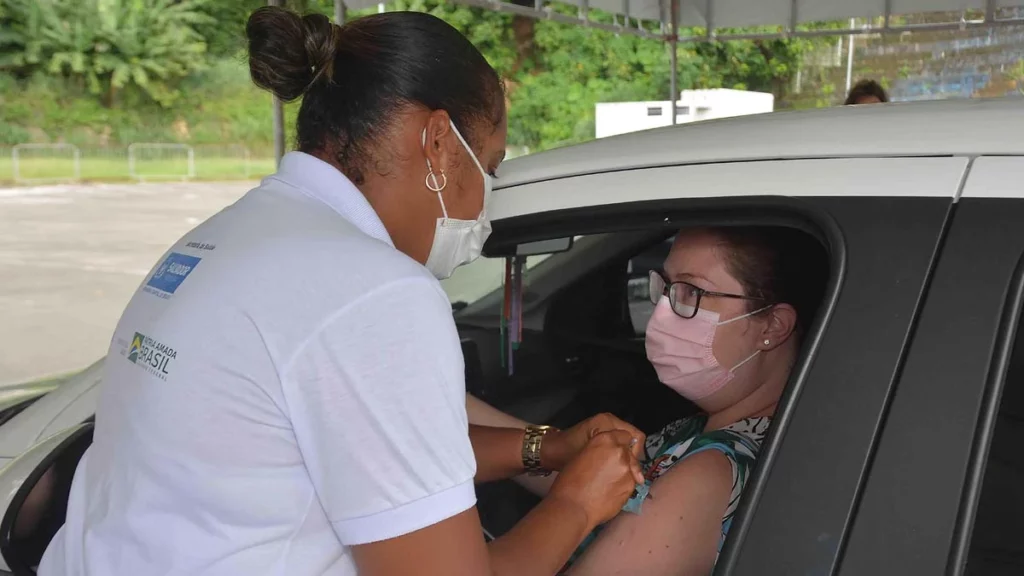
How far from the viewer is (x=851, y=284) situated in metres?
0.98

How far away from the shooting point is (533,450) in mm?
1510

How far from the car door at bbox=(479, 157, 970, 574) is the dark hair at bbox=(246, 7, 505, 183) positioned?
46 centimetres

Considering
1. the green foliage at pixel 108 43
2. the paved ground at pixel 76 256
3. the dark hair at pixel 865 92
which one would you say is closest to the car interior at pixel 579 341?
the dark hair at pixel 865 92

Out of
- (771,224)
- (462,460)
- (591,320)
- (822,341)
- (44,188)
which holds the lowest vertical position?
(44,188)

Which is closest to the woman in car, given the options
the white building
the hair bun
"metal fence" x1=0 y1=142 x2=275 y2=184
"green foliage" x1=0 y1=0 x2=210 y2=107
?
the hair bun

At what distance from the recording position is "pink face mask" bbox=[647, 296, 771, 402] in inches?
58.0

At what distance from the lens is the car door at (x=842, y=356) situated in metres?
0.94

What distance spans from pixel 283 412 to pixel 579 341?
1549 millimetres

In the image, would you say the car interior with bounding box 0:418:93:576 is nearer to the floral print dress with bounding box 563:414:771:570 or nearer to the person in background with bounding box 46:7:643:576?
the person in background with bounding box 46:7:643:576

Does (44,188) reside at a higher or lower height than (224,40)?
lower

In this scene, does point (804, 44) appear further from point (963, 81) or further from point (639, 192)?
point (639, 192)

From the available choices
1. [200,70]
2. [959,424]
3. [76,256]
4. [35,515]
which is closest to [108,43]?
[200,70]

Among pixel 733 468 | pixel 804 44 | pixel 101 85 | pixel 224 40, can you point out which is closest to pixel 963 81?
pixel 804 44

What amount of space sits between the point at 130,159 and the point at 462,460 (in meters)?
22.3
